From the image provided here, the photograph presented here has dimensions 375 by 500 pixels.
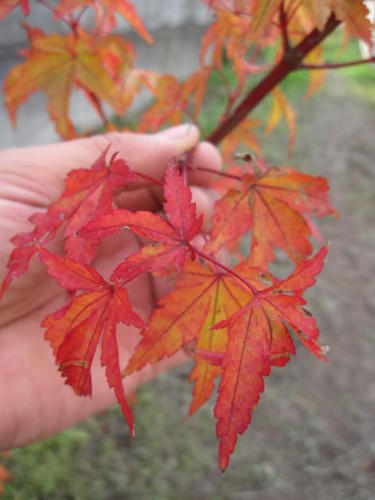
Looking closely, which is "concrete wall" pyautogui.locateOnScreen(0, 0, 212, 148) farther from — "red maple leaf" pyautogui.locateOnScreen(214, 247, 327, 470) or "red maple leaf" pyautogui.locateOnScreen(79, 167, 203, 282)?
"red maple leaf" pyautogui.locateOnScreen(214, 247, 327, 470)

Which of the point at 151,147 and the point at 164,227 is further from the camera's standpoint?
the point at 151,147

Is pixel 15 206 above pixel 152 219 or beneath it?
beneath

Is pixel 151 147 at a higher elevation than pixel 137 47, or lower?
higher

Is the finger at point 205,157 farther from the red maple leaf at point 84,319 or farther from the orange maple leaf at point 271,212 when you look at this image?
the red maple leaf at point 84,319

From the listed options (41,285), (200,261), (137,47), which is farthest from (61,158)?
(137,47)

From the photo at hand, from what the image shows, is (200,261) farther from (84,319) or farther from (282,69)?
(282,69)

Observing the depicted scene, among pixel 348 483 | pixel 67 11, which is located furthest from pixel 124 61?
pixel 348 483

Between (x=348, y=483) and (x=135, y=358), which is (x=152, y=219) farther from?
(x=348, y=483)

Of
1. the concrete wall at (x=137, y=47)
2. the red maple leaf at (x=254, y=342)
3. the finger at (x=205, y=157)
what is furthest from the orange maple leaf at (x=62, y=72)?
the red maple leaf at (x=254, y=342)
